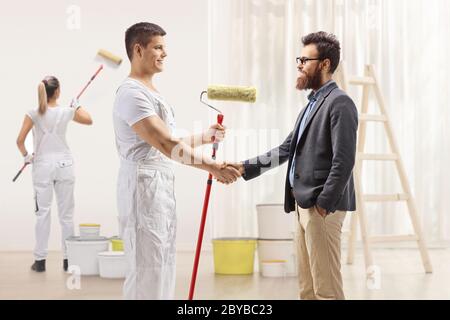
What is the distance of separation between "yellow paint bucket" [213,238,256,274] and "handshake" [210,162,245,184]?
174 cm

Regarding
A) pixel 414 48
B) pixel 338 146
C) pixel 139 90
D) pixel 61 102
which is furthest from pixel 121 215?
pixel 414 48

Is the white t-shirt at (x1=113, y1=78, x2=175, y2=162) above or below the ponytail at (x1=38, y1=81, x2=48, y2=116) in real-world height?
below

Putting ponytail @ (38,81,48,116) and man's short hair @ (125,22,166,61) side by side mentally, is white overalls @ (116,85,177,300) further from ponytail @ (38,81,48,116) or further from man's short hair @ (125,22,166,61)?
ponytail @ (38,81,48,116)

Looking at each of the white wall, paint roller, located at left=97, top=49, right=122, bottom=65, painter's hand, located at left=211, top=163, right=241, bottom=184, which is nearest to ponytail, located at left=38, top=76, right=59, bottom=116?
paint roller, located at left=97, top=49, right=122, bottom=65

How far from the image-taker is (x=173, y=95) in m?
6.11

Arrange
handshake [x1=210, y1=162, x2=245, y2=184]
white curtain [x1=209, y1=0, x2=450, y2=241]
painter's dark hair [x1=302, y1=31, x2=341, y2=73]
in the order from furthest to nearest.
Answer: white curtain [x1=209, y1=0, x2=450, y2=241], handshake [x1=210, y1=162, x2=245, y2=184], painter's dark hair [x1=302, y1=31, x2=341, y2=73]

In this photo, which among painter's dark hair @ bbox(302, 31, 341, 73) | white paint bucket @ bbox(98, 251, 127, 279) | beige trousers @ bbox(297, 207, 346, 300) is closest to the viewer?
beige trousers @ bbox(297, 207, 346, 300)

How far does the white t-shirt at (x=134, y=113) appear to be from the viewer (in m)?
2.29

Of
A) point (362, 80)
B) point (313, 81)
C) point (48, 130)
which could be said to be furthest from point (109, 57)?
point (313, 81)

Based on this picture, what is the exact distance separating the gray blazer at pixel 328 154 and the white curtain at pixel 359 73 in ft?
11.1

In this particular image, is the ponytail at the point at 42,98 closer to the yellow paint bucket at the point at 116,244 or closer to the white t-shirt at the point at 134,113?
the yellow paint bucket at the point at 116,244

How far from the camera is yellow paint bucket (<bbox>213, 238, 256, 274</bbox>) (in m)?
4.59

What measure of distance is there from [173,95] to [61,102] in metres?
1.03

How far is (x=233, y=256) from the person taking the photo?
15.1 feet
